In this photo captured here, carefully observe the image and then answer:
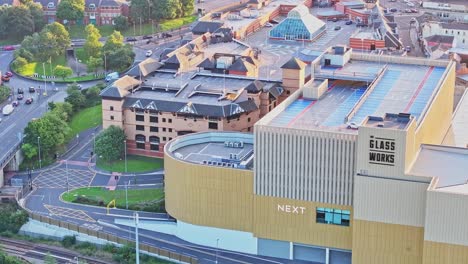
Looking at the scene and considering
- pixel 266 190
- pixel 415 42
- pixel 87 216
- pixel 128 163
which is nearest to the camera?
pixel 266 190

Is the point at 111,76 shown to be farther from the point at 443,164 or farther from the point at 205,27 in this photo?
the point at 443,164

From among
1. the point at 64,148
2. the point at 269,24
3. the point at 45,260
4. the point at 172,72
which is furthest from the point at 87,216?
the point at 269,24

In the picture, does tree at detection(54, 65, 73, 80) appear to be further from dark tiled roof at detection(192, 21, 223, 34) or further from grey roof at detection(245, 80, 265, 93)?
grey roof at detection(245, 80, 265, 93)

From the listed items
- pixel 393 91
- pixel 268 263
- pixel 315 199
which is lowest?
pixel 268 263

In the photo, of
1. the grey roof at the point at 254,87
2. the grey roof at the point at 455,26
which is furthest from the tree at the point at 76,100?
the grey roof at the point at 455,26

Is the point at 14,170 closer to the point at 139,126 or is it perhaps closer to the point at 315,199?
the point at 139,126

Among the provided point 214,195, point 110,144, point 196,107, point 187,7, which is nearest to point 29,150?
point 110,144
